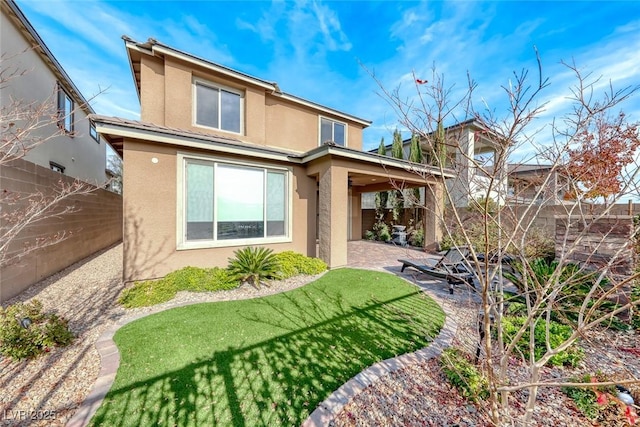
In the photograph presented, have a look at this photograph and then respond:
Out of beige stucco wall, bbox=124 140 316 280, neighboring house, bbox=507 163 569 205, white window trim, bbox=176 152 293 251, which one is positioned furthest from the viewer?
white window trim, bbox=176 152 293 251

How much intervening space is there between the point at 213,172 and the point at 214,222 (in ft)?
5.34

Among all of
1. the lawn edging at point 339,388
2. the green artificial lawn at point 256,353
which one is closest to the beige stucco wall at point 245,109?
the green artificial lawn at point 256,353

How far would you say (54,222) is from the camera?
25.2ft

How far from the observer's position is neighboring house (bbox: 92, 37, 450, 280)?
7.03m

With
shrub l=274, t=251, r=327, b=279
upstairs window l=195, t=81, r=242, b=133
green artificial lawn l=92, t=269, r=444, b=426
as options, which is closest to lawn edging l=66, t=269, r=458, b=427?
green artificial lawn l=92, t=269, r=444, b=426

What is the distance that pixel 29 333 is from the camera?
382 cm

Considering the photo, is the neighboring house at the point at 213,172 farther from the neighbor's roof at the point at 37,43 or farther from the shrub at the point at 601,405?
the shrub at the point at 601,405

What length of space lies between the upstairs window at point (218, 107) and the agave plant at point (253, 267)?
18.5 feet

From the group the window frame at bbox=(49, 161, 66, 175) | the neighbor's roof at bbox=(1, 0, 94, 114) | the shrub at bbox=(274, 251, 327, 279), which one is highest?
the neighbor's roof at bbox=(1, 0, 94, 114)

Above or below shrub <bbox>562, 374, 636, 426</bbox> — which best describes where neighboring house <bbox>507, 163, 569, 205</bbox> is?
above

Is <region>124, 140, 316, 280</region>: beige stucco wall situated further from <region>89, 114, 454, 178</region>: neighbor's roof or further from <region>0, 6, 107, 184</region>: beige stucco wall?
<region>0, 6, 107, 184</region>: beige stucco wall

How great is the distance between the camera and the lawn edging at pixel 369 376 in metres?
2.65

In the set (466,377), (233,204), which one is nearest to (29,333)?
(233,204)

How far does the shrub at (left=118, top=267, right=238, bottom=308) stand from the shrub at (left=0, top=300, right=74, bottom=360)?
1.57 metres
